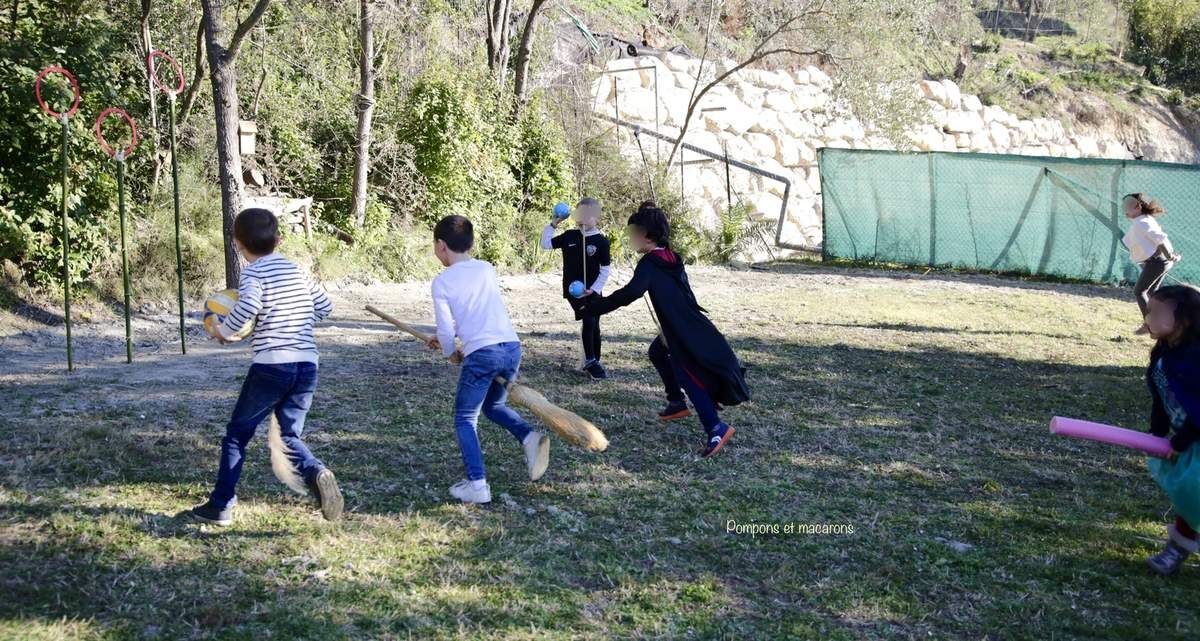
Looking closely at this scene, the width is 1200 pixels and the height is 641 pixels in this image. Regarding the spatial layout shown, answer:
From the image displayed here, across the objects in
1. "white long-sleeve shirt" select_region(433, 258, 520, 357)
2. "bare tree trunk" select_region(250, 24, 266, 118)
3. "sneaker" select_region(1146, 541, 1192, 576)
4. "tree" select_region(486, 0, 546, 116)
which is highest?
"tree" select_region(486, 0, 546, 116)

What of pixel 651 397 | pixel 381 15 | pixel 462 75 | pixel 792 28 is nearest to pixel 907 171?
pixel 792 28

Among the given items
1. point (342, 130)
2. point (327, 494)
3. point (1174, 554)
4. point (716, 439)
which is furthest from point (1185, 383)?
point (342, 130)

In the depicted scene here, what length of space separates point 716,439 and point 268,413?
9.25 feet

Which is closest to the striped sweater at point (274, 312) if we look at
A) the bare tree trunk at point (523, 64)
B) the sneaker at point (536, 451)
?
the sneaker at point (536, 451)

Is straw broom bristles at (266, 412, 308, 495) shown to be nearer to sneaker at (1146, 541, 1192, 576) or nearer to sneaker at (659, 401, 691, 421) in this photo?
sneaker at (659, 401, 691, 421)

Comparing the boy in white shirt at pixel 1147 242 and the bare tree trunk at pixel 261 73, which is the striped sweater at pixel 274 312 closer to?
the boy in white shirt at pixel 1147 242

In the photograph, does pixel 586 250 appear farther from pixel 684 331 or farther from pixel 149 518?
pixel 149 518

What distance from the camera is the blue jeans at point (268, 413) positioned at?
453cm

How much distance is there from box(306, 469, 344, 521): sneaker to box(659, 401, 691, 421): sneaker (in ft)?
9.39

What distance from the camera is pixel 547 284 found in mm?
14273

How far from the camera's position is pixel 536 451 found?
5277 mm

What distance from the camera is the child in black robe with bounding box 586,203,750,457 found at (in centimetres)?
616

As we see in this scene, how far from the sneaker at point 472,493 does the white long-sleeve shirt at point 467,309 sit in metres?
0.71

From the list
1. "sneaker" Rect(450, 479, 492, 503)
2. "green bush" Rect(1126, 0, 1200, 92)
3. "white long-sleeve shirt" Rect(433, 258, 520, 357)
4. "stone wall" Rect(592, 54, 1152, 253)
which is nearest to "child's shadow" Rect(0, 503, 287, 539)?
"sneaker" Rect(450, 479, 492, 503)
